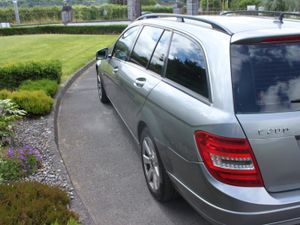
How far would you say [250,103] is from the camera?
251 centimetres

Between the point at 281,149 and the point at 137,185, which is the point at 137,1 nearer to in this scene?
the point at 137,185

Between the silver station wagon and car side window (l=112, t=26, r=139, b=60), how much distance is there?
176 cm

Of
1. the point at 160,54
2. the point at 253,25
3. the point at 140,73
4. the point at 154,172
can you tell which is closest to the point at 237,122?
the point at 253,25

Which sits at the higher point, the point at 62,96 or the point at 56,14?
the point at 56,14

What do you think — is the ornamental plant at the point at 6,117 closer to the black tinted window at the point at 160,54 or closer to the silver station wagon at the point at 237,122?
the black tinted window at the point at 160,54

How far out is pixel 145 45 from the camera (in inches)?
169

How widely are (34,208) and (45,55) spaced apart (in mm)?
10345

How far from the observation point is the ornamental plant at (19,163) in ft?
12.4

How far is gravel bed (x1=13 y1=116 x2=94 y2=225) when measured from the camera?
3.46 metres

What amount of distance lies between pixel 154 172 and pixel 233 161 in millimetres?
1270

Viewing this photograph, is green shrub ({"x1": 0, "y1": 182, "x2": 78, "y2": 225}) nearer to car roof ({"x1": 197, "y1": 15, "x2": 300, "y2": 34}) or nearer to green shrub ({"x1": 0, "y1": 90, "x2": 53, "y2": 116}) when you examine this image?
car roof ({"x1": 197, "y1": 15, "x2": 300, "y2": 34})

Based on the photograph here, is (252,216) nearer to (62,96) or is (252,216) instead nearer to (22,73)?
(62,96)

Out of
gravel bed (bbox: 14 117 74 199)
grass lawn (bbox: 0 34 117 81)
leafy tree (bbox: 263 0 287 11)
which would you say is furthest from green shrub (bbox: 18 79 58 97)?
leafy tree (bbox: 263 0 287 11)

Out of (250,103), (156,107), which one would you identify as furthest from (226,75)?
(156,107)
